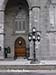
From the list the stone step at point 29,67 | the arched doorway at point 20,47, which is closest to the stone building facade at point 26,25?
the arched doorway at point 20,47

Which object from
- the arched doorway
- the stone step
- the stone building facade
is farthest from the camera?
the arched doorway

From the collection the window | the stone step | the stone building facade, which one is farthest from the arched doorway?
the stone step

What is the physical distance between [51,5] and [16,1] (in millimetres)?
4627

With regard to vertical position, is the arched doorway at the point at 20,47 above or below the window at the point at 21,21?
below

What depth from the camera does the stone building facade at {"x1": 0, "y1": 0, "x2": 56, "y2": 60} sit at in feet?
93.9

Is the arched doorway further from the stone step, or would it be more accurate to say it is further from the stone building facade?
the stone step

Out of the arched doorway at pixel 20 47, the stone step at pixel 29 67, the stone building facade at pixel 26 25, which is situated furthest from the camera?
the arched doorway at pixel 20 47

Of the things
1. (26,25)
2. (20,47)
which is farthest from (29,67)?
(26,25)

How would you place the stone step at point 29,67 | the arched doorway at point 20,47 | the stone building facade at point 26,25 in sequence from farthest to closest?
1. the arched doorway at point 20,47
2. the stone building facade at point 26,25
3. the stone step at point 29,67

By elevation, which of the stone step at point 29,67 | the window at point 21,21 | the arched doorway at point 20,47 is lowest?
the stone step at point 29,67

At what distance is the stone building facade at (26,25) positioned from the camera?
93.9ft

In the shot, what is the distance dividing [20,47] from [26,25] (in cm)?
241

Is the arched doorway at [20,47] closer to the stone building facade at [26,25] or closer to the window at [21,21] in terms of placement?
the stone building facade at [26,25]

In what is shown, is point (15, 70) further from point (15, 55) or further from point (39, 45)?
point (15, 55)
